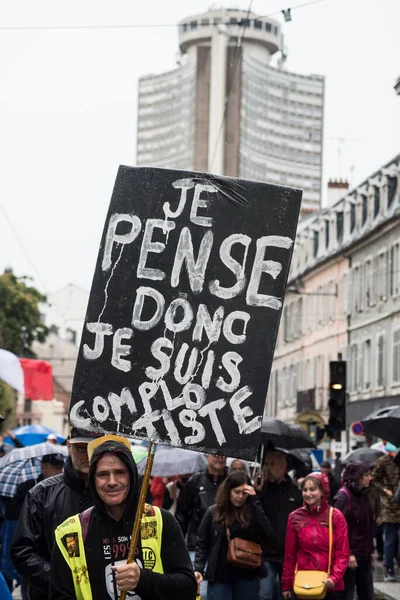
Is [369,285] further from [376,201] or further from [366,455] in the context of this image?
[366,455]

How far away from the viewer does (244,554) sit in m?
11.3

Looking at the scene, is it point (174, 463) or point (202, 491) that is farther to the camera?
point (174, 463)

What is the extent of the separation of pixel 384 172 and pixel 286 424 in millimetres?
37498

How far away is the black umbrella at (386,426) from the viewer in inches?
565

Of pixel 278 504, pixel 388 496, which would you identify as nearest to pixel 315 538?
pixel 278 504

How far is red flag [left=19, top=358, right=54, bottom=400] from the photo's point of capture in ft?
88.6

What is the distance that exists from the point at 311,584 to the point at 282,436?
466 cm

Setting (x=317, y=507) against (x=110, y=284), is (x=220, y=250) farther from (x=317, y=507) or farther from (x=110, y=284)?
(x=317, y=507)

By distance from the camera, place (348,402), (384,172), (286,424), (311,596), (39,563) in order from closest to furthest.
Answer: (39,563)
(311,596)
(286,424)
(384,172)
(348,402)

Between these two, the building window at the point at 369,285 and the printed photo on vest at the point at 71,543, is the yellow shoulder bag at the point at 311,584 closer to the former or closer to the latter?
the printed photo on vest at the point at 71,543

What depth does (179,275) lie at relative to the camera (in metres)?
6.68

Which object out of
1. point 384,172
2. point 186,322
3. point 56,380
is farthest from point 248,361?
point 56,380

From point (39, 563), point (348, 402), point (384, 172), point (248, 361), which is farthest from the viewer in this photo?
point (348, 402)

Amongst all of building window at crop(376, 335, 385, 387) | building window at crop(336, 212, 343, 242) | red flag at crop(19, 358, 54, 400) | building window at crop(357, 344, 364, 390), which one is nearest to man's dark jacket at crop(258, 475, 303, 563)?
red flag at crop(19, 358, 54, 400)
